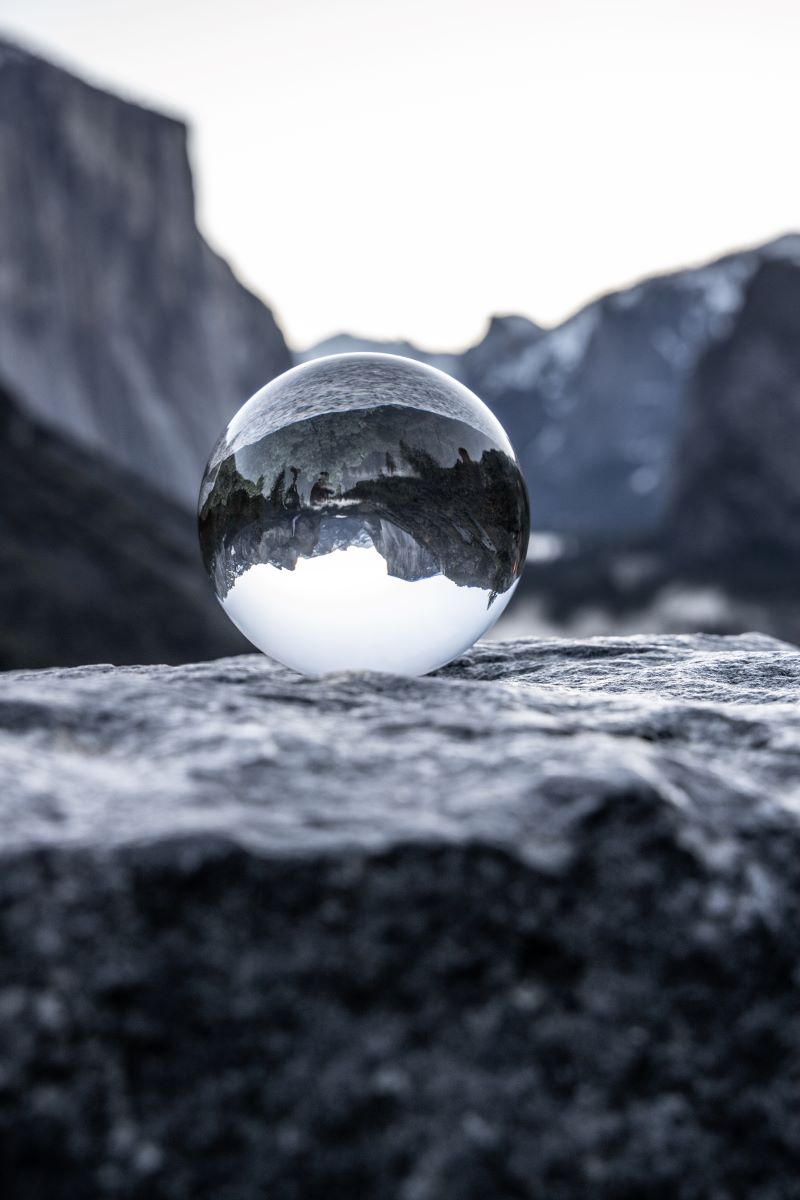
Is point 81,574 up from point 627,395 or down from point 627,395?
down

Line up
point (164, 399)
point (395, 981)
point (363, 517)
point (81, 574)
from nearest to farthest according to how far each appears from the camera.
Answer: point (395, 981) → point (363, 517) → point (81, 574) → point (164, 399)

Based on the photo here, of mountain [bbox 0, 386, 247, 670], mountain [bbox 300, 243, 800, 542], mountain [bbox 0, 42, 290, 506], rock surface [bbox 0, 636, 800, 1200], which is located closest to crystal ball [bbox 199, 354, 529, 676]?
rock surface [bbox 0, 636, 800, 1200]

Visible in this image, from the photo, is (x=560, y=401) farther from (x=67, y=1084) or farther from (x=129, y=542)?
(x=67, y=1084)

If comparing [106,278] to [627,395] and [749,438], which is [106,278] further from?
[627,395]

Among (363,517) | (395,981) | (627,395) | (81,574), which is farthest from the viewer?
→ (627,395)

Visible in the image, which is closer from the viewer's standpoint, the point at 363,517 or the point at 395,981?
the point at 395,981

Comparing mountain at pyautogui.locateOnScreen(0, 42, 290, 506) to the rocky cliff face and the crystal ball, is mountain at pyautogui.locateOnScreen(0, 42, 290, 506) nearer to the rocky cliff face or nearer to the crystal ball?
the rocky cliff face

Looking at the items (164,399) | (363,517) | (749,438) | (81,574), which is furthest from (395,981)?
(749,438)
